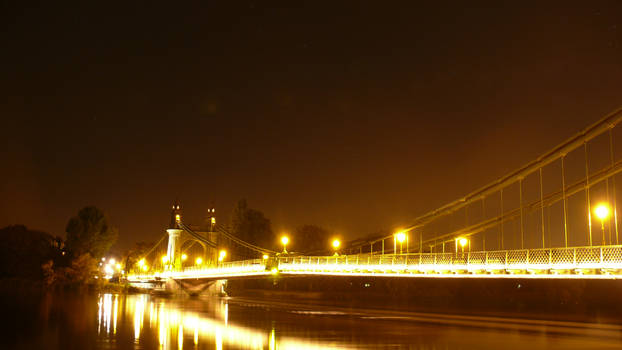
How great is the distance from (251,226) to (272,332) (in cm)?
6156

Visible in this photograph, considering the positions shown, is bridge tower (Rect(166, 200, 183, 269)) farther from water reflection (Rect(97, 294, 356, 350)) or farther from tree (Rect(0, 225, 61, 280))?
water reflection (Rect(97, 294, 356, 350))

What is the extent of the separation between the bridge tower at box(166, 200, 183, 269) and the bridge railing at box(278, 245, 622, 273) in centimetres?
4880

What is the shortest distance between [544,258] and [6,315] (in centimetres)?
3245

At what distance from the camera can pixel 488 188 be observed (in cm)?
4338

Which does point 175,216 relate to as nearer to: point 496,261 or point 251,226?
point 251,226

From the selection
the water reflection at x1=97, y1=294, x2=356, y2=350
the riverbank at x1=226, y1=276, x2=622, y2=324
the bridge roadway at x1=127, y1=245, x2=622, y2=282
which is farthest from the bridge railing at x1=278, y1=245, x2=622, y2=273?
the riverbank at x1=226, y1=276, x2=622, y2=324

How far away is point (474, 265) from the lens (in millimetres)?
34438

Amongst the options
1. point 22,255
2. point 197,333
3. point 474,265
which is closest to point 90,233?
point 22,255

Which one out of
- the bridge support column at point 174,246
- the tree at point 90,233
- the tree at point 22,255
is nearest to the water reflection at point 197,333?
the tree at point 22,255

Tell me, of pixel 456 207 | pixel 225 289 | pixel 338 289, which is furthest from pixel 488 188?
pixel 225 289

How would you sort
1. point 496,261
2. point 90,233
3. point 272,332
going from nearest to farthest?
point 272,332
point 496,261
point 90,233

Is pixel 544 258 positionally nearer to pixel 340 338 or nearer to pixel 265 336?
pixel 340 338

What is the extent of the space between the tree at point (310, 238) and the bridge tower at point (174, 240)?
17.4 metres

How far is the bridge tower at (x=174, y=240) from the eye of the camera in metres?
93.8
